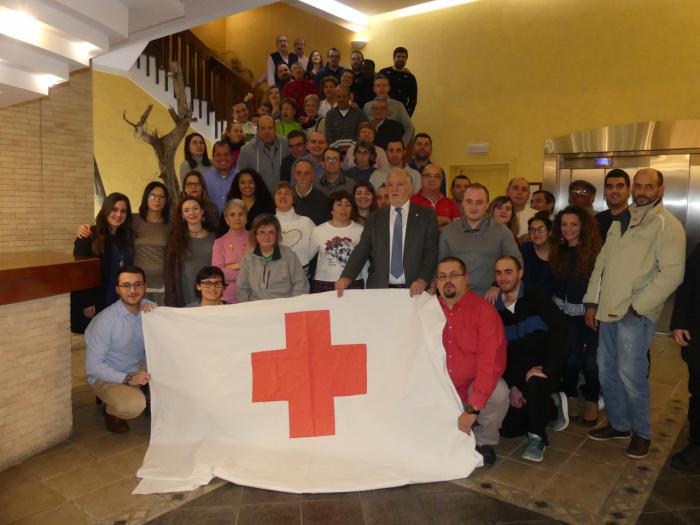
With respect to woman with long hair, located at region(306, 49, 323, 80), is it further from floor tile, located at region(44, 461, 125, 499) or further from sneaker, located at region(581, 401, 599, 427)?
floor tile, located at region(44, 461, 125, 499)

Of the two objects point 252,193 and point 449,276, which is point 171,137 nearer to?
point 252,193

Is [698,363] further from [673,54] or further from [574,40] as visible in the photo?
[574,40]

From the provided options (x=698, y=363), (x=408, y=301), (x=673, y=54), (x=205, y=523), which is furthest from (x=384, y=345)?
(x=673, y=54)

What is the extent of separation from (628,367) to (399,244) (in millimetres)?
1527

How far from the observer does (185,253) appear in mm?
3816

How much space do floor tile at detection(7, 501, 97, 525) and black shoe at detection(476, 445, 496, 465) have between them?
6.54 ft

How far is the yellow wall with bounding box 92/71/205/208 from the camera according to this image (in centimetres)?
907

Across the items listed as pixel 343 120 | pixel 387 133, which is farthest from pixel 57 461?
pixel 387 133

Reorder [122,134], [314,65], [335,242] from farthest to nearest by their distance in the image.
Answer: [122,134], [314,65], [335,242]

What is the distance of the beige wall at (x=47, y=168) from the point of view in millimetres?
4906

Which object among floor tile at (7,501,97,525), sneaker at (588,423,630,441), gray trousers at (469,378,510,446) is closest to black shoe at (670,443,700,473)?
sneaker at (588,423,630,441)

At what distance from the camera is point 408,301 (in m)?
3.20

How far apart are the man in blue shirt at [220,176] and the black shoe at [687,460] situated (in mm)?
3606

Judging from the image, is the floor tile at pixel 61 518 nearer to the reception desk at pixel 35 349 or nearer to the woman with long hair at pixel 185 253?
the reception desk at pixel 35 349
